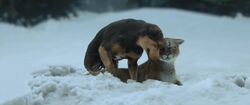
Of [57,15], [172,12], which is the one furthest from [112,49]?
[57,15]

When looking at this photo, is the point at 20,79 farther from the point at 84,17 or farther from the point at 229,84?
the point at 84,17

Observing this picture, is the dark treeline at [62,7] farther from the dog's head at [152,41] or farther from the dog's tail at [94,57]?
the dog's head at [152,41]

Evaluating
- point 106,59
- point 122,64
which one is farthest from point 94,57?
point 122,64

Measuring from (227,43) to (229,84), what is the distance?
6.03 metres

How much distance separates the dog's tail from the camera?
5160mm

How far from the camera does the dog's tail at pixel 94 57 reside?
5.16 m

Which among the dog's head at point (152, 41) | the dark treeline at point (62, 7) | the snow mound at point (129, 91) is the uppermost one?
the dog's head at point (152, 41)

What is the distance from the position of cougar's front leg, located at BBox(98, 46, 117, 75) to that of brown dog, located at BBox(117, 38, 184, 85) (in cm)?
6

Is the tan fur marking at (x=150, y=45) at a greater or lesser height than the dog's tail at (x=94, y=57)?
greater

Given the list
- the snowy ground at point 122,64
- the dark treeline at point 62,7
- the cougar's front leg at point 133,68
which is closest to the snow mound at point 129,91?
the snowy ground at point 122,64

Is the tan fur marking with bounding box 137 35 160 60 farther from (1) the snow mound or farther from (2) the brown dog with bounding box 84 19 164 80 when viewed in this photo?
(1) the snow mound

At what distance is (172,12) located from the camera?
13094 mm

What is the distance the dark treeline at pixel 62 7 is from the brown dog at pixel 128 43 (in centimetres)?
877

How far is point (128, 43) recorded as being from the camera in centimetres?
485
